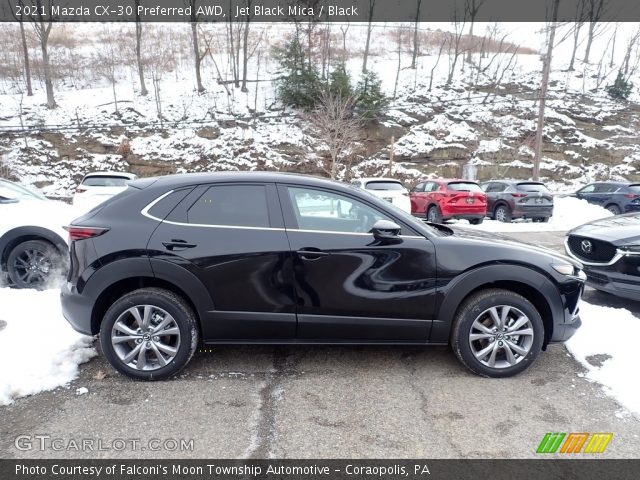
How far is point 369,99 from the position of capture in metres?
27.3

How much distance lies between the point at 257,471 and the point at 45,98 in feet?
111

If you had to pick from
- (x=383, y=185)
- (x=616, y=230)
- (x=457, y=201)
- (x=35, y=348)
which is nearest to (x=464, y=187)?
(x=457, y=201)

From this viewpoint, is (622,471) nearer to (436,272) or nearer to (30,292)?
(436,272)

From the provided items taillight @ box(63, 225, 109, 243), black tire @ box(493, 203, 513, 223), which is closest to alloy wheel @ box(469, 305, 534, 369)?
taillight @ box(63, 225, 109, 243)

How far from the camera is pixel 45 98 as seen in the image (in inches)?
1095

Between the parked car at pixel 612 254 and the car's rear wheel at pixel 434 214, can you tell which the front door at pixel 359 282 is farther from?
the car's rear wheel at pixel 434 214

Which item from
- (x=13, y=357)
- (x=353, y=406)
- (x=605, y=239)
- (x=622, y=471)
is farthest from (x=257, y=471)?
(x=605, y=239)

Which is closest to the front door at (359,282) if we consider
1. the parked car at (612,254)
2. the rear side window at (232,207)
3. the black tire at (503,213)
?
the rear side window at (232,207)

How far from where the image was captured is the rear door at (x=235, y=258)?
121 inches

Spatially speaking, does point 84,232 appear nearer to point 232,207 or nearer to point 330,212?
point 232,207

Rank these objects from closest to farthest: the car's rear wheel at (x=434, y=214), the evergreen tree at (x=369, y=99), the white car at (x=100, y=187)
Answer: the white car at (x=100, y=187) → the car's rear wheel at (x=434, y=214) → the evergreen tree at (x=369, y=99)

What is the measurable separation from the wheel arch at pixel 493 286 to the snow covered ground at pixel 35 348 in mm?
3076

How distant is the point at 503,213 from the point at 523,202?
2.57 ft

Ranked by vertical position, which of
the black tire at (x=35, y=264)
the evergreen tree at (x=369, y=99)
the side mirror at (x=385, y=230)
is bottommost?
the black tire at (x=35, y=264)
